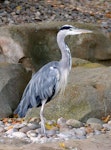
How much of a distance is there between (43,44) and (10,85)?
1.84 metres

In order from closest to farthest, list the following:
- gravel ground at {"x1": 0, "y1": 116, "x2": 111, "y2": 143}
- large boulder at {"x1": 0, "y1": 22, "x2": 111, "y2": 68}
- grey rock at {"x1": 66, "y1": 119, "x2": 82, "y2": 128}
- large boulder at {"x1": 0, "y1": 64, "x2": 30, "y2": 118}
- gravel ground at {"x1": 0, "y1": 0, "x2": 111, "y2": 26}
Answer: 1. gravel ground at {"x1": 0, "y1": 116, "x2": 111, "y2": 143}
2. grey rock at {"x1": 66, "y1": 119, "x2": 82, "y2": 128}
3. large boulder at {"x1": 0, "y1": 64, "x2": 30, "y2": 118}
4. large boulder at {"x1": 0, "y1": 22, "x2": 111, "y2": 68}
5. gravel ground at {"x1": 0, "y1": 0, "x2": 111, "y2": 26}

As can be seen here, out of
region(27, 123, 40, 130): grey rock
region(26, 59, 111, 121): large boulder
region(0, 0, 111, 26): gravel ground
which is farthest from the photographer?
region(0, 0, 111, 26): gravel ground

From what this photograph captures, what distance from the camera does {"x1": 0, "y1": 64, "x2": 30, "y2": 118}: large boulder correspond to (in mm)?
7336

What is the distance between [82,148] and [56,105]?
1.66 m

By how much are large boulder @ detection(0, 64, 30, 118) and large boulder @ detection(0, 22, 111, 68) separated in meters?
0.84

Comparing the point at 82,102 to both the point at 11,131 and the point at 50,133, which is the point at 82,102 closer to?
the point at 50,133

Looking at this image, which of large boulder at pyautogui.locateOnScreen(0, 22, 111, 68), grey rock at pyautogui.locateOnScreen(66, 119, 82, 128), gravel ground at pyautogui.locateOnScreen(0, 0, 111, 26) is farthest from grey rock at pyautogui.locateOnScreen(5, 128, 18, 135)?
gravel ground at pyautogui.locateOnScreen(0, 0, 111, 26)

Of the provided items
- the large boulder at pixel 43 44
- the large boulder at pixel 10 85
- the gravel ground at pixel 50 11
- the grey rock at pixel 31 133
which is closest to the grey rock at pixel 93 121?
the grey rock at pixel 31 133

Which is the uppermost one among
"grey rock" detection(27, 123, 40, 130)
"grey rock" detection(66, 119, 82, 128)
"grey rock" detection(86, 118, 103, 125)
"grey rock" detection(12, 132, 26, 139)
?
"grey rock" detection(12, 132, 26, 139)

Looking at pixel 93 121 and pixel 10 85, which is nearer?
pixel 93 121

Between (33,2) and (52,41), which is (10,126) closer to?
(52,41)

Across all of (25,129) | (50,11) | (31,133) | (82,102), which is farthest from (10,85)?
(50,11)

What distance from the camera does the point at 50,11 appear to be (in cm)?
1142

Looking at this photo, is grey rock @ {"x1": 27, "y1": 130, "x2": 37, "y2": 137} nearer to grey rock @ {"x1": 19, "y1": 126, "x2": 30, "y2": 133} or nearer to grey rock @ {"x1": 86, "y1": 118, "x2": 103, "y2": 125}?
grey rock @ {"x1": 19, "y1": 126, "x2": 30, "y2": 133}
